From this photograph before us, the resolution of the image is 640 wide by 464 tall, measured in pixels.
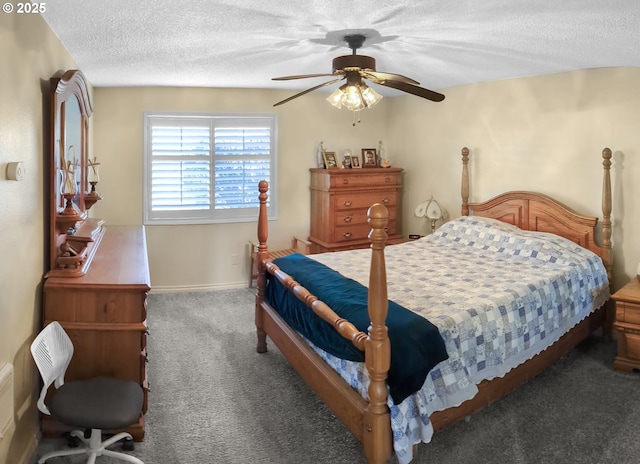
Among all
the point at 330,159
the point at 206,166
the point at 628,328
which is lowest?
the point at 628,328

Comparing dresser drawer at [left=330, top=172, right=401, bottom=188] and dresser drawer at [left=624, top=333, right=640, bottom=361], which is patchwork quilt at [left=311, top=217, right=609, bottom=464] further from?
dresser drawer at [left=330, top=172, right=401, bottom=188]

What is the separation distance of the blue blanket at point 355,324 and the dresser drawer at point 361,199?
206 cm

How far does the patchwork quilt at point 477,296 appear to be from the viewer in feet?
8.23

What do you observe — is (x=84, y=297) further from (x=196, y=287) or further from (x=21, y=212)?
(x=196, y=287)

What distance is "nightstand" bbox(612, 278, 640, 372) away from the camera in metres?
3.43

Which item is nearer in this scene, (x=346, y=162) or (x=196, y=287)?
(x=196, y=287)

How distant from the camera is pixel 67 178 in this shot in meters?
3.05

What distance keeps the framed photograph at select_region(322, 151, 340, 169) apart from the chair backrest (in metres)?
3.82

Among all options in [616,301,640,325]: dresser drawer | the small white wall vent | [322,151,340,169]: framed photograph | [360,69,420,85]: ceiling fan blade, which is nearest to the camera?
the small white wall vent

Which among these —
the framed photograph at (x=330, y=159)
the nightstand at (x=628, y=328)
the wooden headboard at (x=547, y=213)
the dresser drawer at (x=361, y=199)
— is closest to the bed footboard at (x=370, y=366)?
the nightstand at (x=628, y=328)

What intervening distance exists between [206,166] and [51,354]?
11.4ft

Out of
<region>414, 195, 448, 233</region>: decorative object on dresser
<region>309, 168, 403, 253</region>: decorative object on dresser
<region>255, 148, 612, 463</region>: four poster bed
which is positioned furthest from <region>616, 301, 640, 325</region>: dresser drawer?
<region>309, 168, 403, 253</region>: decorative object on dresser

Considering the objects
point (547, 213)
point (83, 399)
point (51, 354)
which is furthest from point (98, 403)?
point (547, 213)

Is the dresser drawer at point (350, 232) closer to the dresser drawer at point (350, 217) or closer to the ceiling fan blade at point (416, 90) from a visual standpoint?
the dresser drawer at point (350, 217)
